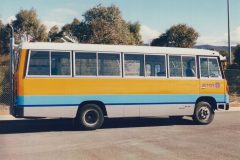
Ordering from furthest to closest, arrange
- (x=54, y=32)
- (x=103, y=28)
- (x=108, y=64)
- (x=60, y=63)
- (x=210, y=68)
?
(x=54, y=32) → (x=103, y=28) → (x=210, y=68) → (x=108, y=64) → (x=60, y=63)

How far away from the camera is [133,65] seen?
42.0ft

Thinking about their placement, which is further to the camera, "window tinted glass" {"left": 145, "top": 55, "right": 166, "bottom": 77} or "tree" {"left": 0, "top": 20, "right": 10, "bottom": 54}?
"tree" {"left": 0, "top": 20, "right": 10, "bottom": 54}

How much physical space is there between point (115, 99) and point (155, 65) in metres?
1.89

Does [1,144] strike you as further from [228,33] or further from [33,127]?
[228,33]

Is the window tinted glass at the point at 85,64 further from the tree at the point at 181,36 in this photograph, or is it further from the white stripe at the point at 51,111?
the tree at the point at 181,36

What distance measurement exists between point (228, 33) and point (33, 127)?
839 inches

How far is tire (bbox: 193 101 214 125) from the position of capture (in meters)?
13.9

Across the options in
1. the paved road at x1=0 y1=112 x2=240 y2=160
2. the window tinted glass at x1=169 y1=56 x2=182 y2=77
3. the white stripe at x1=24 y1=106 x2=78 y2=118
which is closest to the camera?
the paved road at x1=0 y1=112 x2=240 y2=160

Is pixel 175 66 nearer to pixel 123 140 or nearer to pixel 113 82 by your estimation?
pixel 113 82

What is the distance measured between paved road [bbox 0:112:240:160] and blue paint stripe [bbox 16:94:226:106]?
920 millimetres

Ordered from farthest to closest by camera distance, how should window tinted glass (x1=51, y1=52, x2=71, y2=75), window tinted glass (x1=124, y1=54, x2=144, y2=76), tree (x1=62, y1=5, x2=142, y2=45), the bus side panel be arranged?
tree (x1=62, y1=5, x2=142, y2=45) → window tinted glass (x1=124, y1=54, x2=144, y2=76) → window tinted glass (x1=51, y1=52, x2=71, y2=75) → the bus side panel

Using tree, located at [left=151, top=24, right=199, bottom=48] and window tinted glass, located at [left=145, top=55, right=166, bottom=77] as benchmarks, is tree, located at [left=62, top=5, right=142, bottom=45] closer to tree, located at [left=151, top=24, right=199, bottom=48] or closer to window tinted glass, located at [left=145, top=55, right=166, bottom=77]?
tree, located at [left=151, top=24, right=199, bottom=48]

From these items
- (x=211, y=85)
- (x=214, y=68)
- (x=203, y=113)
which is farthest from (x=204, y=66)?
(x=203, y=113)

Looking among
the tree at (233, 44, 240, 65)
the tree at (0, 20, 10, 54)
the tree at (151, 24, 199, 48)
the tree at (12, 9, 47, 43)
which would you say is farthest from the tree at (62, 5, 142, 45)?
the tree at (151, 24, 199, 48)
